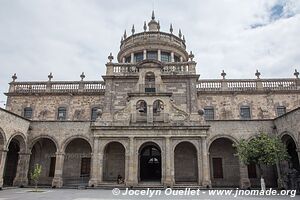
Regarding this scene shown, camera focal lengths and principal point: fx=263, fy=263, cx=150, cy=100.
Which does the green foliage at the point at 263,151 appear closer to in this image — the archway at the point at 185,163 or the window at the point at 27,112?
the archway at the point at 185,163

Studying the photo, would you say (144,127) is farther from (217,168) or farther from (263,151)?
(263,151)

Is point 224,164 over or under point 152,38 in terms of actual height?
under

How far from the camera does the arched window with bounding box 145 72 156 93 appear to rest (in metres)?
24.9

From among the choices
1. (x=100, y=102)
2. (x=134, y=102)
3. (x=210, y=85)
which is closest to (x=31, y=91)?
(x=100, y=102)

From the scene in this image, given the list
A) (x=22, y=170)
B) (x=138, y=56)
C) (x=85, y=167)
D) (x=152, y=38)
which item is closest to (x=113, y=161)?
(x=85, y=167)

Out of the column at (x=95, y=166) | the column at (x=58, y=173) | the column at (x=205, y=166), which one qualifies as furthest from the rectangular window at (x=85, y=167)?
the column at (x=205, y=166)

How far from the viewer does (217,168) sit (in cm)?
2400

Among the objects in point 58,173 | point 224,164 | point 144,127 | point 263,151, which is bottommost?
point 58,173

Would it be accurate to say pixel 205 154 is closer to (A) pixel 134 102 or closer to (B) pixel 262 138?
(B) pixel 262 138

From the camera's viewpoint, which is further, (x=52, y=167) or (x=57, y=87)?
(x=57, y=87)

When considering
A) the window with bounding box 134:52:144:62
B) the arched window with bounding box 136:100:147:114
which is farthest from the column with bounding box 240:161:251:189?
the window with bounding box 134:52:144:62

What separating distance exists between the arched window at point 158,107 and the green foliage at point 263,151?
7.44 metres

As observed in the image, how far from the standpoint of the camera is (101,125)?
22172mm

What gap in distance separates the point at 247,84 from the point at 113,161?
51.7 feet
